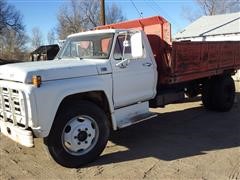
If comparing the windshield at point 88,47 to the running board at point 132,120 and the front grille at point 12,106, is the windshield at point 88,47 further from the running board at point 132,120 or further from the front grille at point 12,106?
the front grille at point 12,106

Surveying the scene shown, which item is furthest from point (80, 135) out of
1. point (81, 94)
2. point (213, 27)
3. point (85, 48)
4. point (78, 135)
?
point (213, 27)

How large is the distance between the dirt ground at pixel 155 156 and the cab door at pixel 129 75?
2.94ft

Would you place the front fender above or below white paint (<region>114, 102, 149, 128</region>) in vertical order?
above

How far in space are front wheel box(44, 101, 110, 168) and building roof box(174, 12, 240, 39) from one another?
20.9 m

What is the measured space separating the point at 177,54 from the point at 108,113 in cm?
229

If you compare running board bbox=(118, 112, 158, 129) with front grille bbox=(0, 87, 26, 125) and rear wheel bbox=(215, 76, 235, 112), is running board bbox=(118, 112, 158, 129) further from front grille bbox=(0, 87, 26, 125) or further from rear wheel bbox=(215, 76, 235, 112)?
rear wheel bbox=(215, 76, 235, 112)

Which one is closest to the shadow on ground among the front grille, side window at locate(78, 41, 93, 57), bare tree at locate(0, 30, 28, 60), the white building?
the front grille

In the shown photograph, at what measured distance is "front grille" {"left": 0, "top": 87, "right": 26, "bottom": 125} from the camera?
18.0ft

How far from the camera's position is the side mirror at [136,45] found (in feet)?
21.3

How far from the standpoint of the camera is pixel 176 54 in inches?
311

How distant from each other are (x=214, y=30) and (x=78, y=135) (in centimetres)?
2339

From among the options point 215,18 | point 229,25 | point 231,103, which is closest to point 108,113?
point 231,103

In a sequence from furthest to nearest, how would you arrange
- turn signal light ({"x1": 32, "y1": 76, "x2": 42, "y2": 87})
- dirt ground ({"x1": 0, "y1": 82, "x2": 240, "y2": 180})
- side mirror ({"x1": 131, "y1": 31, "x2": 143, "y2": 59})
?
side mirror ({"x1": 131, "y1": 31, "x2": 143, "y2": 59}), dirt ground ({"x1": 0, "y1": 82, "x2": 240, "y2": 180}), turn signal light ({"x1": 32, "y1": 76, "x2": 42, "y2": 87})

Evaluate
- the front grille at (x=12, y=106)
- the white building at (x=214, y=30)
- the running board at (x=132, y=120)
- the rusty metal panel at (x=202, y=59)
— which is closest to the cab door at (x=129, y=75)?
the running board at (x=132, y=120)
